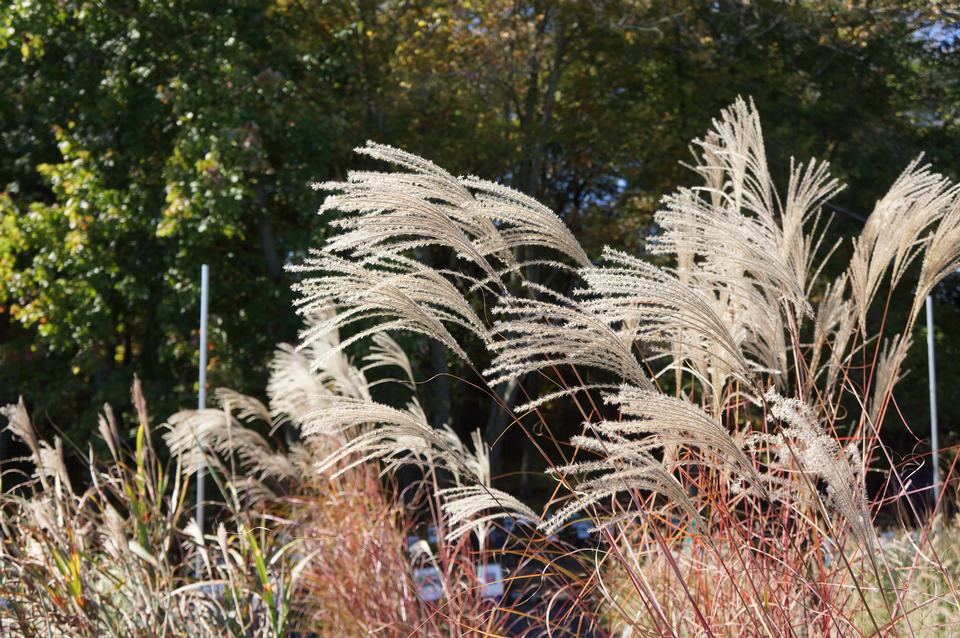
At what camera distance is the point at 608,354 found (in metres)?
1.74

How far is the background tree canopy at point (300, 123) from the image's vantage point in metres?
9.27

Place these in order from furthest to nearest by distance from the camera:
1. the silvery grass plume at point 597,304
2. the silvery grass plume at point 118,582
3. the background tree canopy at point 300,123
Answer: the background tree canopy at point 300,123, the silvery grass plume at point 118,582, the silvery grass plume at point 597,304

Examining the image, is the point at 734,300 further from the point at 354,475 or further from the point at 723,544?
the point at 354,475

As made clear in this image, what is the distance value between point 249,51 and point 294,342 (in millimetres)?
2730

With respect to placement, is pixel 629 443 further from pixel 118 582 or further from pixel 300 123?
pixel 300 123

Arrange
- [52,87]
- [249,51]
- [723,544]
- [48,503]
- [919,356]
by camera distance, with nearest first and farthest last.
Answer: [723,544] → [48,503] → [249,51] → [52,87] → [919,356]

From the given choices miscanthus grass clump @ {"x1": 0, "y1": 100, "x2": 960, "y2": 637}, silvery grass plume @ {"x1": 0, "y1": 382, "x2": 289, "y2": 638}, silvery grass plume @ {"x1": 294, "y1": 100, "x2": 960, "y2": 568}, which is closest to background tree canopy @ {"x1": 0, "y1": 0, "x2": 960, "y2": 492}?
miscanthus grass clump @ {"x1": 0, "y1": 100, "x2": 960, "y2": 637}

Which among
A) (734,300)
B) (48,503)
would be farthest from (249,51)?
(734,300)

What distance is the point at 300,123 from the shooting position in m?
9.19

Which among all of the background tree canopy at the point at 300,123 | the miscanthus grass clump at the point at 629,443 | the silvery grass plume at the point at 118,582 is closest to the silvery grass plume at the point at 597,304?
the miscanthus grass clump at the point at 629,443

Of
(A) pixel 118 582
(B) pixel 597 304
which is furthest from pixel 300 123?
(B) pixel 597 304

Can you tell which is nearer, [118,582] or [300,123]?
[118,582]

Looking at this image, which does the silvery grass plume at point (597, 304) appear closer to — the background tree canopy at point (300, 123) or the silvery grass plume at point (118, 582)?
the silvery grass plume at point (118, 582)

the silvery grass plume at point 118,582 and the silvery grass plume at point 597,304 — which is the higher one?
the silvery grass plume at point 597,304
